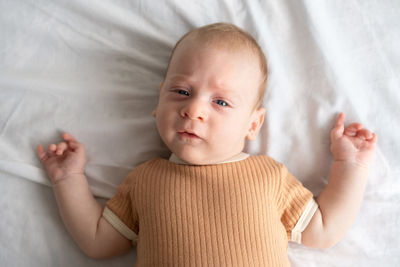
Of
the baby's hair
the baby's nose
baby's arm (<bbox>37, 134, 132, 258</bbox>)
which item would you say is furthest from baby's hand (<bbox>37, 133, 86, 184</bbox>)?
the baby's hair

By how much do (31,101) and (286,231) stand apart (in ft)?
3.43

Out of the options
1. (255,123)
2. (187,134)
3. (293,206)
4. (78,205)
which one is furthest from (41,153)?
(293,206)

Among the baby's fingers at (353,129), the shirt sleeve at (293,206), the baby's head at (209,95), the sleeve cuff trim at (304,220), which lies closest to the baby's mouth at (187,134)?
the baby's head at (209,95)

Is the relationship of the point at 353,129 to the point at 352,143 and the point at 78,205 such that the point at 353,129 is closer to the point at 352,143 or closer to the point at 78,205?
the point at 352,143

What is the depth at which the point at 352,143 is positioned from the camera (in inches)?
48.2

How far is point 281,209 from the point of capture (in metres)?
1.16

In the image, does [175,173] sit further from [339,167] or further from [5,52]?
[5,52]

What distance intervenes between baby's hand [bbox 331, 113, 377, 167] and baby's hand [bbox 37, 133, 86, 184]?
92 cm

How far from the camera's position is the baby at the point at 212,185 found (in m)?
1.07

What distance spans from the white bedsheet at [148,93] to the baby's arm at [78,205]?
0.05 m

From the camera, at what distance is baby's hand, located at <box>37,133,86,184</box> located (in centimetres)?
123

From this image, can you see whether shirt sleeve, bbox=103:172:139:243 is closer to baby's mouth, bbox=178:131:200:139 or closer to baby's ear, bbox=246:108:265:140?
baby's mouth, bbox=178:131:200:139

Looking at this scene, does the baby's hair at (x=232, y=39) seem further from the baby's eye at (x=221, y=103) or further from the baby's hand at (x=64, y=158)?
the baby's hand at (x=64, y=158)

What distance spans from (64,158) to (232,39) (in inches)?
28.9
